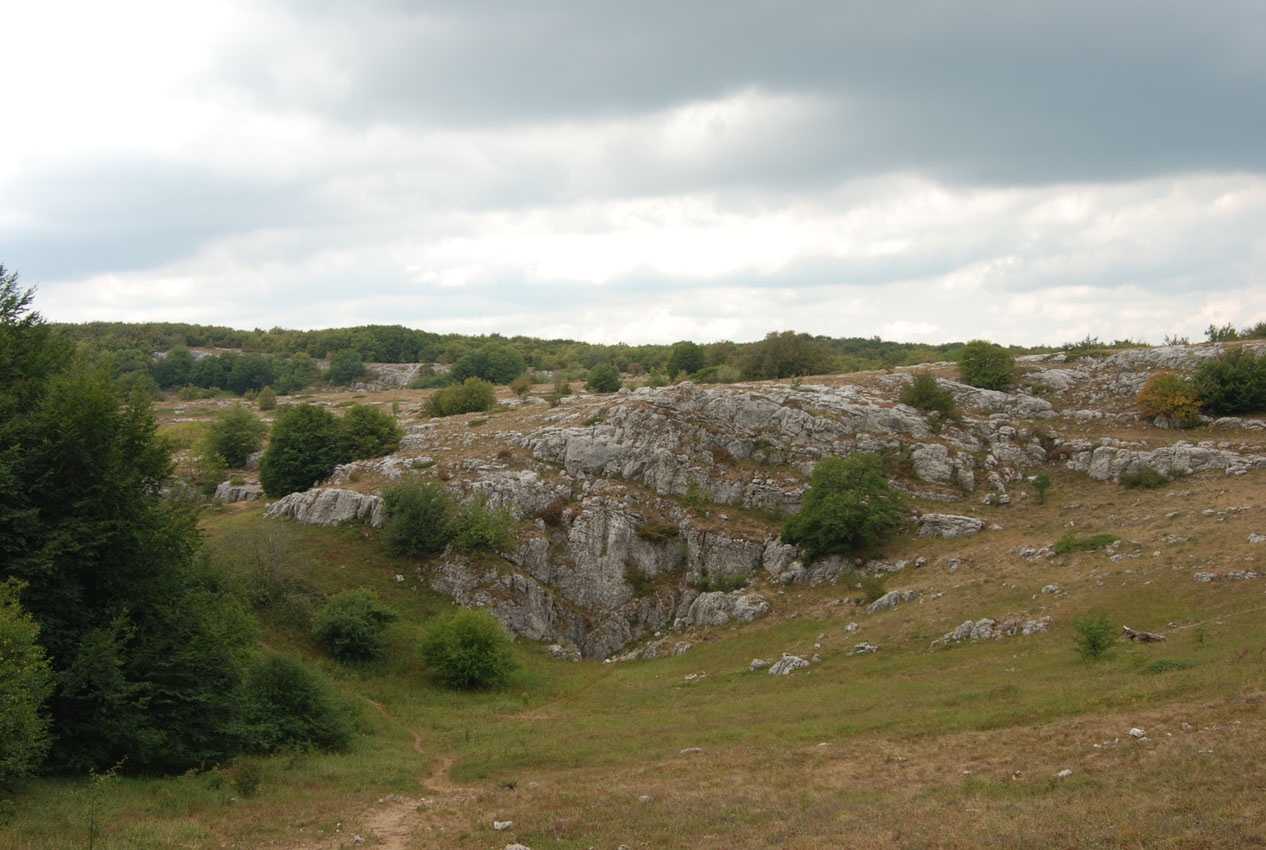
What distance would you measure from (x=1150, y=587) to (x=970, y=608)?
6.86 metres

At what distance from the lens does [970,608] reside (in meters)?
32.1

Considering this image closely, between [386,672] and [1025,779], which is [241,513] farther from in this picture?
[1025,779]

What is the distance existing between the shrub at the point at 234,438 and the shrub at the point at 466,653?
37227 mm

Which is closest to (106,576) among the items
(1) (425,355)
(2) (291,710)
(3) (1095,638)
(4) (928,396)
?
(2) (291,710)

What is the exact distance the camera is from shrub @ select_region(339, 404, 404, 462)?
53.2m

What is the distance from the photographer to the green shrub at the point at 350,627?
33875 millimetres

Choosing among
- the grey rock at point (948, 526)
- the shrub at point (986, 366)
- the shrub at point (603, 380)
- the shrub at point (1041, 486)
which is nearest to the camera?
the grey rock at point (948, 526)

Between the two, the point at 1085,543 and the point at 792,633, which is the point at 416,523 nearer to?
the point at 792,633

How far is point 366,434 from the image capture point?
5412 cm

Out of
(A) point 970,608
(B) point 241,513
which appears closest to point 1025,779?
(A) point 970,608

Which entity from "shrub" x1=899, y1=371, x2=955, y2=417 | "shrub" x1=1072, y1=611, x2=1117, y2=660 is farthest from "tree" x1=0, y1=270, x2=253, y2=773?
"shrub" x1=899, y1=371, x2=955, y2=417

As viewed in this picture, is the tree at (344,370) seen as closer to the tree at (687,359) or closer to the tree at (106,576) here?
the tree at (687,359)

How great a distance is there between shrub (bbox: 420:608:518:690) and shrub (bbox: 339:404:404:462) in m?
22.4

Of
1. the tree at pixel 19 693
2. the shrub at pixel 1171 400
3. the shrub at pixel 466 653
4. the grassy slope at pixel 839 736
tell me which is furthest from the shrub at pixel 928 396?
the tree at pixel 19 693
